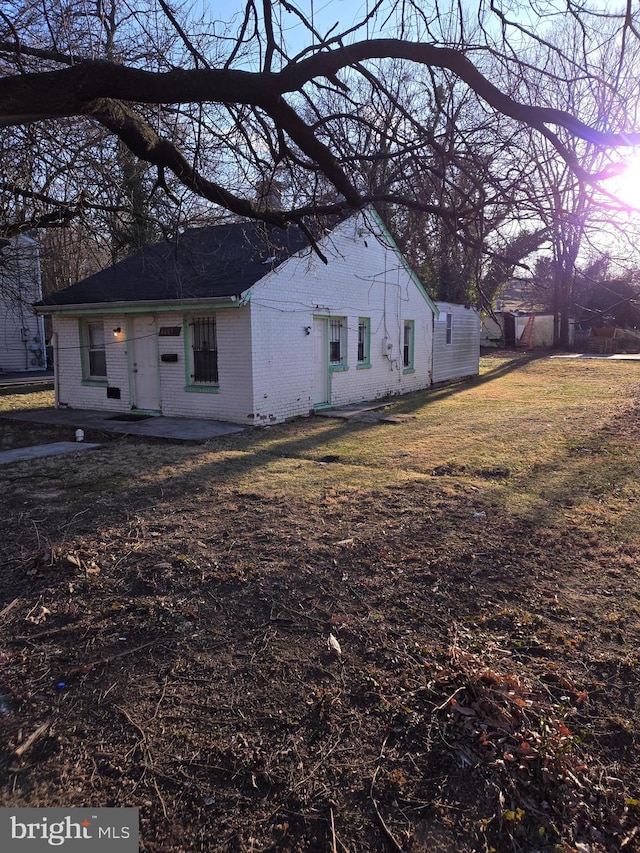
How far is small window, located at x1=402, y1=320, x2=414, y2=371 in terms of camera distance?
1756cm

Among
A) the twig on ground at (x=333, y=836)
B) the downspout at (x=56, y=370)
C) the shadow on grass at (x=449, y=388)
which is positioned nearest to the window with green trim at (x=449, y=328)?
the shadow on grass at (x=449, y=388)

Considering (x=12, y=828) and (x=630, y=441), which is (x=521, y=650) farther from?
(x=630, y=441)

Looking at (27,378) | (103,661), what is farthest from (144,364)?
(27,378)

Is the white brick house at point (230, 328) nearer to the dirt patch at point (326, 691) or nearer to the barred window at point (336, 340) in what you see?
the barred window at point (336, 340)

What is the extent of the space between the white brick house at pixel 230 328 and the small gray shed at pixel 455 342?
463 cm

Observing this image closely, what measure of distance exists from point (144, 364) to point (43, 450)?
158 inches

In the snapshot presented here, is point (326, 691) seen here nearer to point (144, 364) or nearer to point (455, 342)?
point (144, 364)

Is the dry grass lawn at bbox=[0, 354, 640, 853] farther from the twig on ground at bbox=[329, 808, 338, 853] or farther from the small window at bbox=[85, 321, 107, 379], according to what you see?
the small window at bbox=[85, 321, 107, 379]

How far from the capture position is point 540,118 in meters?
4.05

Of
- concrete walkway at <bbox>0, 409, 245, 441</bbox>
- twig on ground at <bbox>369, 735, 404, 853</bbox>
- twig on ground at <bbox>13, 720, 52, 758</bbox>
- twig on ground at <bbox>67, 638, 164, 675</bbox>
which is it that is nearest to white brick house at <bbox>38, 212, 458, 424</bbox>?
concrete walkway at <bbox>0, 409, 245, 441</bbox>

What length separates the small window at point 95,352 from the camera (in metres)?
13.4

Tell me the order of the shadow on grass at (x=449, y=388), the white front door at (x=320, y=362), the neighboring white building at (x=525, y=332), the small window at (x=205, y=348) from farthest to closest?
1. the neighboring white building at (x=525, y=332)
2. the shadow on grass at (x=449, y=388)
3. the white front door at (x=320, y=362)
4. the small window at (x=205, y=348)

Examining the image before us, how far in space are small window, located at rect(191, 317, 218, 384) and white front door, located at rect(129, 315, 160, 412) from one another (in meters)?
1.07

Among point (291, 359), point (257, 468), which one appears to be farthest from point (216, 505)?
point (291, 359)
